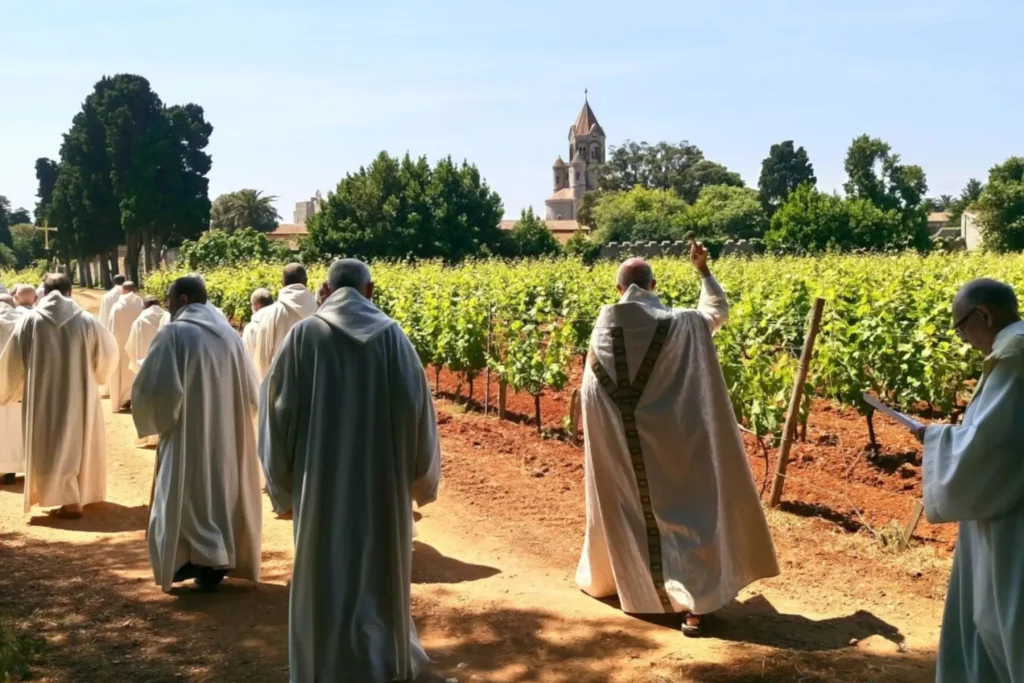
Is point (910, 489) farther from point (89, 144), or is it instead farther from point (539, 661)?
point (89, 144)

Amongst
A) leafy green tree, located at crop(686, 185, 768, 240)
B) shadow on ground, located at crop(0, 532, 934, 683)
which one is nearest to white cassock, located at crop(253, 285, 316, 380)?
shadow on ground, located at crop(0, 532, 934, 683)

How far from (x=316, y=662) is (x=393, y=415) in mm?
1122

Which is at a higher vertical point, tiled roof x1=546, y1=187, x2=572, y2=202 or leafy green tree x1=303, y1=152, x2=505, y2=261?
tiled roof x1=546, y1=187, x2=572, y2=202

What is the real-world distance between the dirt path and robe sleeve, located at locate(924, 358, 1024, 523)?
1.53 metres

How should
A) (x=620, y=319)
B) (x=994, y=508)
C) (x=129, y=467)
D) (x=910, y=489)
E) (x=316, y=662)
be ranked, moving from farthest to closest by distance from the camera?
(x=129, y=467) → (x=910, y=489) → (x=620, y=319) → (x=316, y=662) → (x=994, y=508)

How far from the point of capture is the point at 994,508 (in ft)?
11.5

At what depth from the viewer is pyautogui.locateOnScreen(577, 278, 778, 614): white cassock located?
5629mm

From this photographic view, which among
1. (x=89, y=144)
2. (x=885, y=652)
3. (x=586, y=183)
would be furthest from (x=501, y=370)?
(x=586, y=183)

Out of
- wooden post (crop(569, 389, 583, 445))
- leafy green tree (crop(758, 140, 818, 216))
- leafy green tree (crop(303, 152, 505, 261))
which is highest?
leafy green tree (crop(758, 140, 818, 216))

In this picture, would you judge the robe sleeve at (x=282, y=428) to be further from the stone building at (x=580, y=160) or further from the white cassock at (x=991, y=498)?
the stone building at (x=580, y=160)

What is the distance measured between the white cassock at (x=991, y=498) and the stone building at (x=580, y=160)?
123946mm

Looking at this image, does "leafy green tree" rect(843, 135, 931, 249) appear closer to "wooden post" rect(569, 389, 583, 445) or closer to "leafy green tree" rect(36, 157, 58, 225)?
"leafy green tree" rect(36, 157, 58, 225)

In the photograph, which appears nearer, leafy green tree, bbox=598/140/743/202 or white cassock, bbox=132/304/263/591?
white cassock, bbox=132/304/263/591

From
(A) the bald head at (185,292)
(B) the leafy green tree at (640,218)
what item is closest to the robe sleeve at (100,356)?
(A) the bald head at (185,292)
